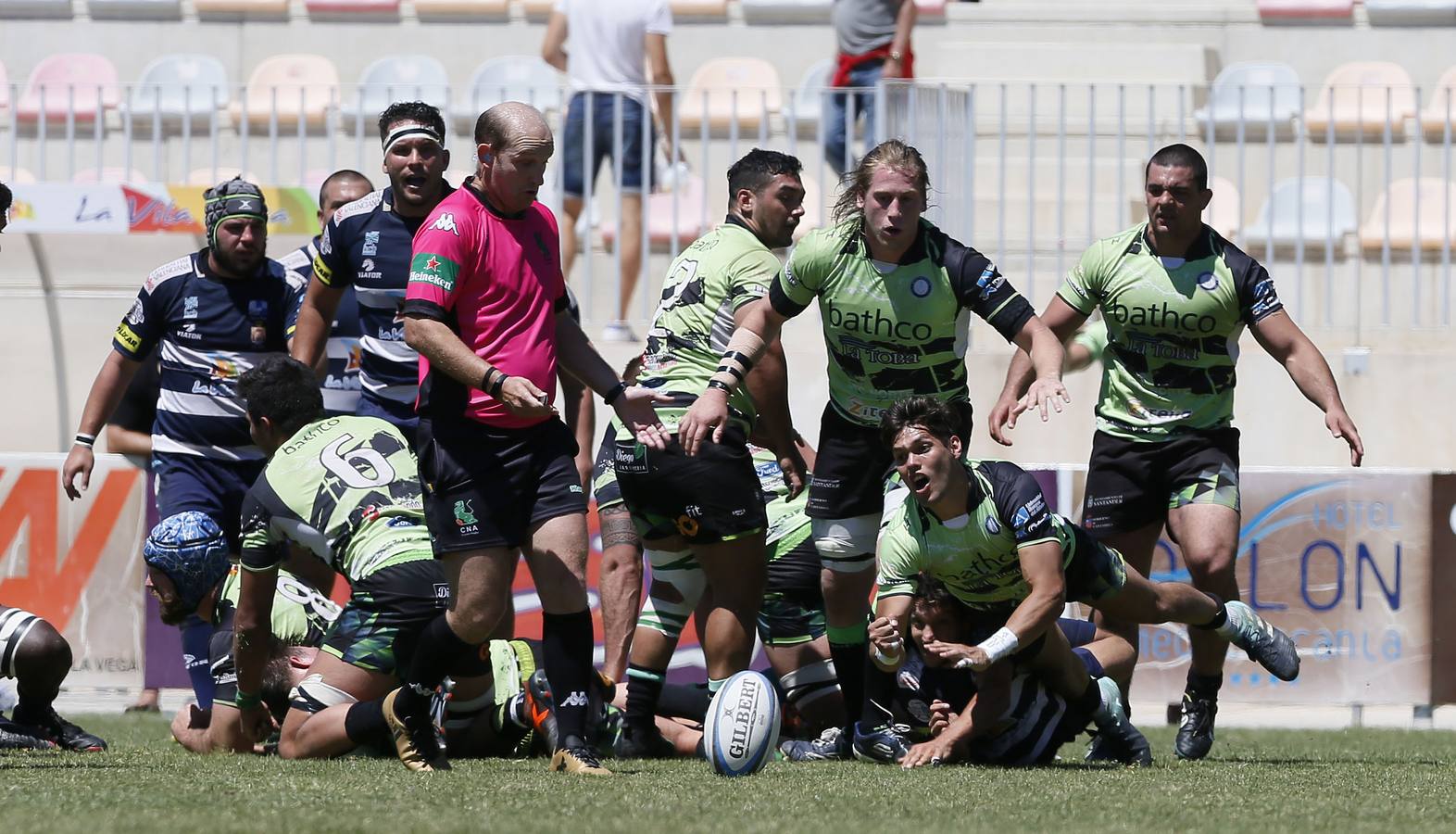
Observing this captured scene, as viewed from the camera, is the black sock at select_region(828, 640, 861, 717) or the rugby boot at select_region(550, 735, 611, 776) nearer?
the rugby boot at select_region(550, 735, 611, 776)

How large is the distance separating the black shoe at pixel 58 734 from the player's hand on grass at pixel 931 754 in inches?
110

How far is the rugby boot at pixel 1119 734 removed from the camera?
6.68 meters

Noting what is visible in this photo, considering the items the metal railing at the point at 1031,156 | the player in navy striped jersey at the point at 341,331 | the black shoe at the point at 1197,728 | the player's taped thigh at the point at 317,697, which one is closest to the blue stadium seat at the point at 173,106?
the metal railing at the point at 1031,156

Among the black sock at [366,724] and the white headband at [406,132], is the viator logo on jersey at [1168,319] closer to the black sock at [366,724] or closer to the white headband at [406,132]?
the white headband at [406,132]

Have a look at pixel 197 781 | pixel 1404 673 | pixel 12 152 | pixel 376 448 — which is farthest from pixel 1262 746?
pixel 12 152

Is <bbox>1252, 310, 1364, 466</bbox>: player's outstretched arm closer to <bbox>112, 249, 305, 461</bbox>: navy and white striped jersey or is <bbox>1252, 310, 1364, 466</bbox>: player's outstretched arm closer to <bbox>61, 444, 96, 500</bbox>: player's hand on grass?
<bbox>112, 249, 305, 461</bbox>: navy and white striped jersey

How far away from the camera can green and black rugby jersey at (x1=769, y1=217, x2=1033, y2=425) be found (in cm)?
674

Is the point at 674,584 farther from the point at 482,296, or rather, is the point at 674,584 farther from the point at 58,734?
the point at 58,734

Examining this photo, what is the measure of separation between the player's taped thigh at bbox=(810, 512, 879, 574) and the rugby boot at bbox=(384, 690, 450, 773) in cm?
153

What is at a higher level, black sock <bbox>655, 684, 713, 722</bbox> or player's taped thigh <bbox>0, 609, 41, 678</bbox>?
player's taped thigh <bbox>0, 609, 41, 678</bbox>

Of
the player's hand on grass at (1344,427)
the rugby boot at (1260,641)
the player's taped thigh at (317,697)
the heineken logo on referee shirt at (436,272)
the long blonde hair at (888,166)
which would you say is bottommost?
the player's taped thigh at (317,697)

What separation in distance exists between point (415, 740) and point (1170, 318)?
9.99ft

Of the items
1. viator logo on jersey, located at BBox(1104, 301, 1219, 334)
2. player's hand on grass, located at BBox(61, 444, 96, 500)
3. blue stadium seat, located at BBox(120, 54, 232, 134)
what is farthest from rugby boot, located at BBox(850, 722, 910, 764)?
blue stadium seat, located at BBox(120, 54, 232, 134)

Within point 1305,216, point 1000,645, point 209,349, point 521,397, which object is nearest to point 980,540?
point 1000,645
